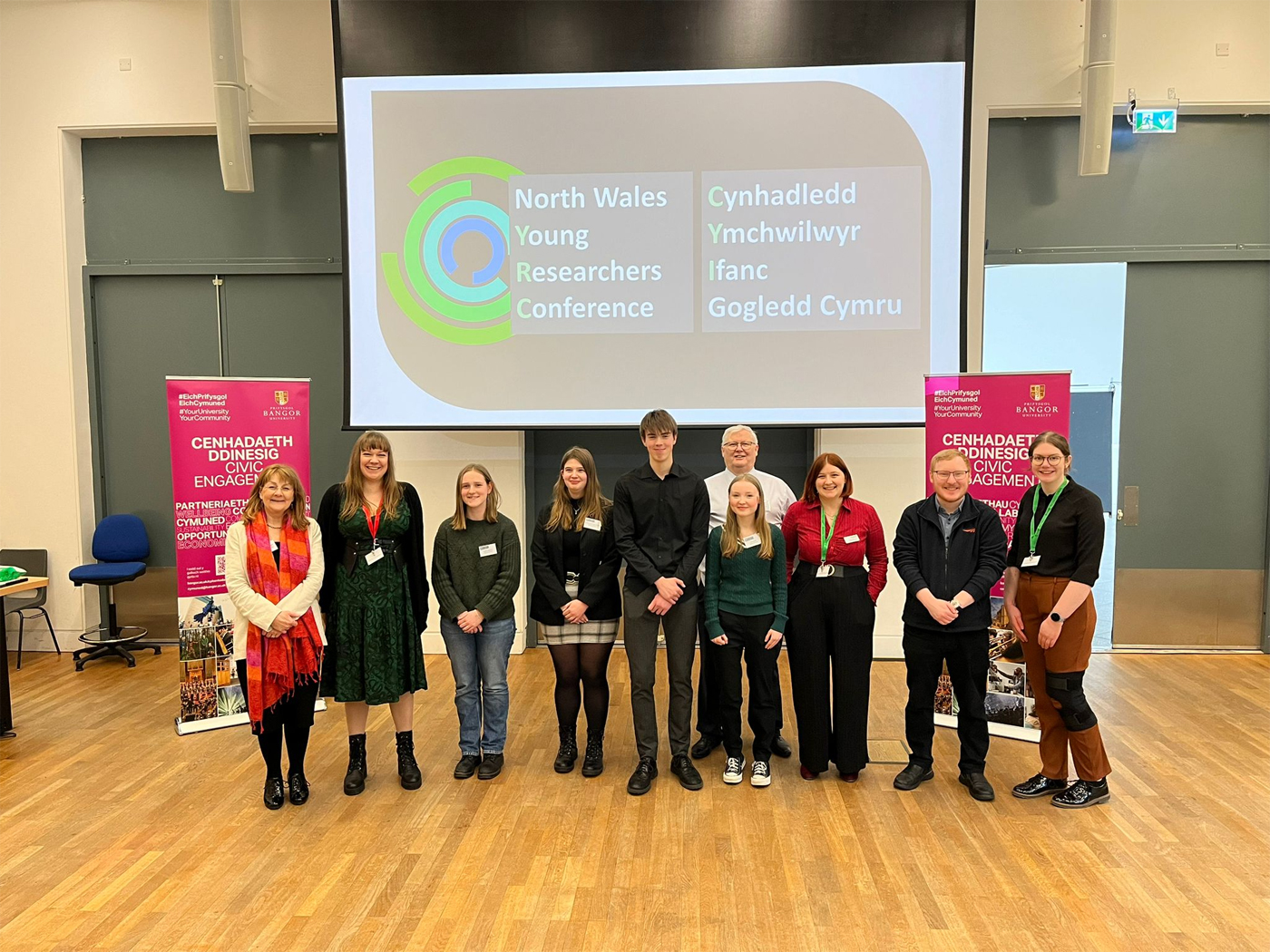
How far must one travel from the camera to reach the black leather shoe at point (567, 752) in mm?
3895

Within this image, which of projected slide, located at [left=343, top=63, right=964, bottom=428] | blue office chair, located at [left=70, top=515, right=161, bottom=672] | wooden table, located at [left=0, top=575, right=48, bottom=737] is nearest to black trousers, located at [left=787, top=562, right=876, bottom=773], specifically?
projected slide, located at [left=343, top=63, right=964, bottom=428]

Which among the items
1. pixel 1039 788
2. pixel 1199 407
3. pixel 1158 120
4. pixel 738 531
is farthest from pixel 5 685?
pixel 1158 120

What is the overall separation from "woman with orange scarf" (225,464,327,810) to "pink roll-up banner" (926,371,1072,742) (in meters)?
3.16

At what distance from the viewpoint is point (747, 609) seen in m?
3.66

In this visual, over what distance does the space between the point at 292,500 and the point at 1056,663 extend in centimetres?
327

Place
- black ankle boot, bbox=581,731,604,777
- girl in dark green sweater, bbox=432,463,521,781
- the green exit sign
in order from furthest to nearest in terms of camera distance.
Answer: the green exit sign
black ankle boot, bbox=581,731,604,777
girl in dark green sweater, bbox=432,463,521,781

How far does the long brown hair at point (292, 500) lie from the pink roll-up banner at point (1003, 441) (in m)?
3.14

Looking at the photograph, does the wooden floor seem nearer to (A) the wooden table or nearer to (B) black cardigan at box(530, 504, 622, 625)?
(A) the wooden table

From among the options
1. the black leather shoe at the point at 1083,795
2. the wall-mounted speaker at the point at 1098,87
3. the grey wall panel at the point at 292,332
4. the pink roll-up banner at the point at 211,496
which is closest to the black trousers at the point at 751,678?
the black leather shoe at the point at 1083,795

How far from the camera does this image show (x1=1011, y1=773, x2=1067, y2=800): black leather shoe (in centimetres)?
360

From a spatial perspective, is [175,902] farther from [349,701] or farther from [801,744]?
[801,744]

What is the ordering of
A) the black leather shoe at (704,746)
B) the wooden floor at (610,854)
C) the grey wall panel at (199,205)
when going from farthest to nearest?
the grey wall panel at (199,205), the black leather shoe at (704,746), the wooden floor at (610,854)

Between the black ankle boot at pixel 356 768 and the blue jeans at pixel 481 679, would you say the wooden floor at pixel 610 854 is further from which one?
the blue jeans at pixel 481 679

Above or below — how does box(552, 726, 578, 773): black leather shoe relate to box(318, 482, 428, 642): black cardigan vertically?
below
